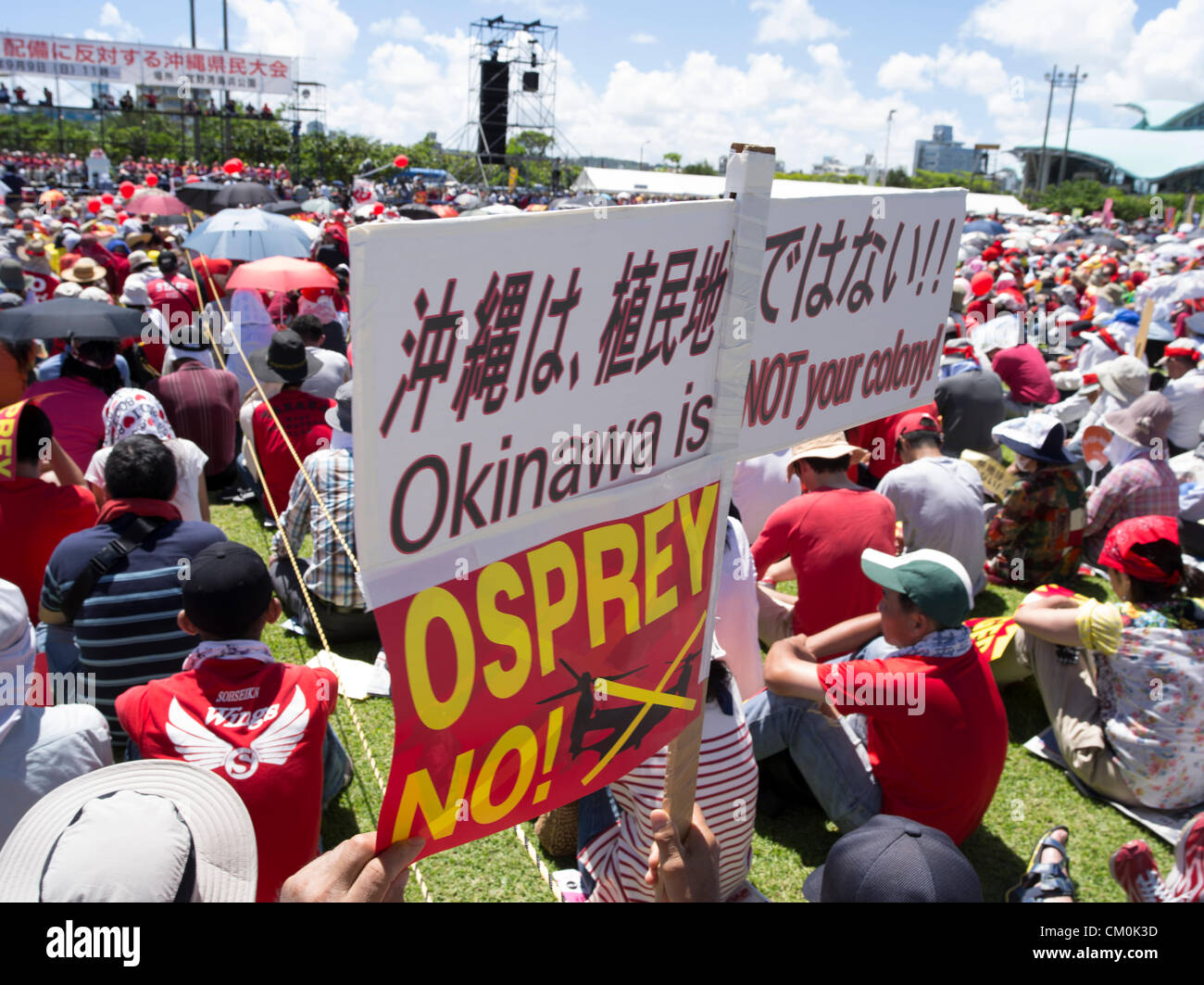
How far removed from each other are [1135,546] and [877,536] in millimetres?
1030

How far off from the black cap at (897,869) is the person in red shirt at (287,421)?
4517mm

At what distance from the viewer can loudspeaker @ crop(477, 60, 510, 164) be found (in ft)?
166

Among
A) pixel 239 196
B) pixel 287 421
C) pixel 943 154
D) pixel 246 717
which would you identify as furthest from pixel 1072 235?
pixel 943 154

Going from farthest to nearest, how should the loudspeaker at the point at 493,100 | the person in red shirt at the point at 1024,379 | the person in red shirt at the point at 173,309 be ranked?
the loudspeaker at the point at 493,100
the person in red shirt at the point at 1024,379
the person in red shirt at the point at 173,309

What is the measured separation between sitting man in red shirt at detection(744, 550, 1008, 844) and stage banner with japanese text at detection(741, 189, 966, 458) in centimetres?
89

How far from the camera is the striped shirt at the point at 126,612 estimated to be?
327 cm

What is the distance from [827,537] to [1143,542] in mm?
1258

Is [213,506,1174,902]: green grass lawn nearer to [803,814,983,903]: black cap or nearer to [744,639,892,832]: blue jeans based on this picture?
[744,639,892,832]: blue jeans

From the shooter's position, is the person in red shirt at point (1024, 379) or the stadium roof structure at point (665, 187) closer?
the person in red shirt at point (1024, 379)

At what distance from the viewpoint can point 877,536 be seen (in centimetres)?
414

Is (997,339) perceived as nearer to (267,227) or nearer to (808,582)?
(808,582)

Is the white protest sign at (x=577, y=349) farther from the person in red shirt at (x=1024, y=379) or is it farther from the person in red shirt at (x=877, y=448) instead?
→ the person in red shirt at (x=1024, y=379)

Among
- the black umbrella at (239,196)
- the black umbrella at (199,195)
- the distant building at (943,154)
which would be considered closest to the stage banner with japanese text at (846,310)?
the black umbrella at (239,196)
